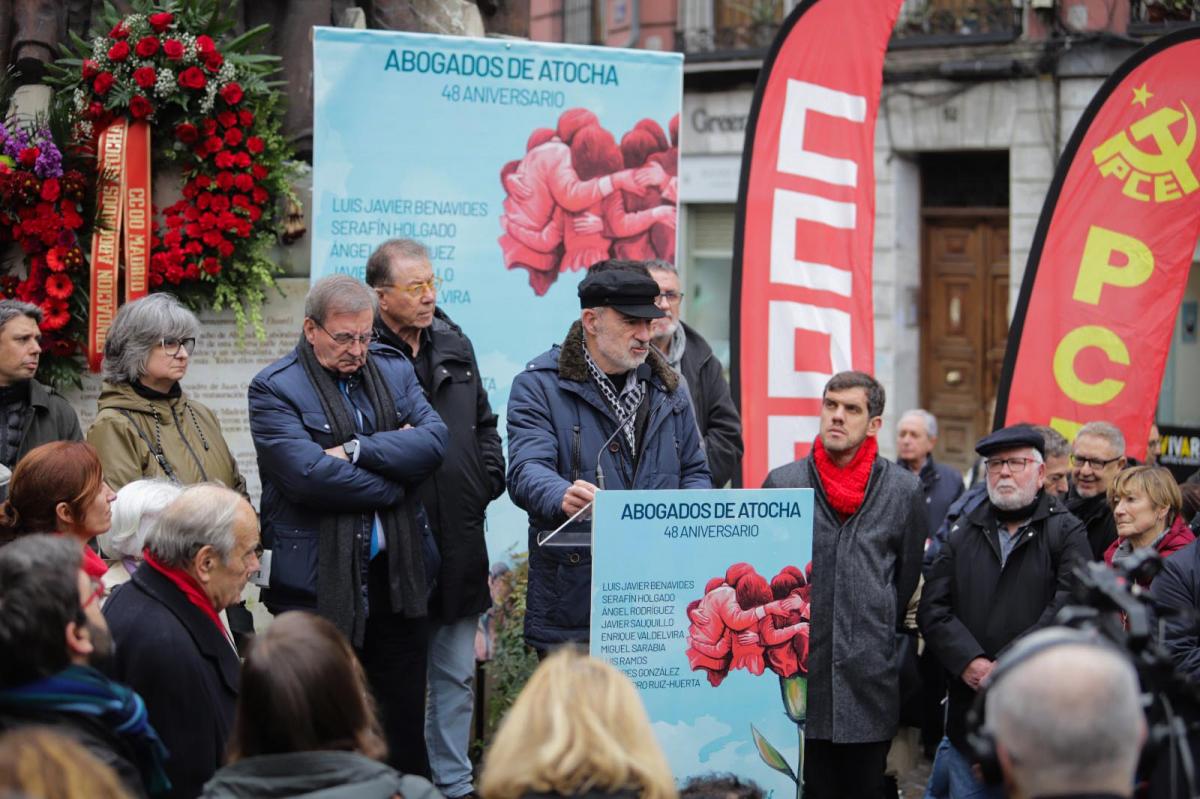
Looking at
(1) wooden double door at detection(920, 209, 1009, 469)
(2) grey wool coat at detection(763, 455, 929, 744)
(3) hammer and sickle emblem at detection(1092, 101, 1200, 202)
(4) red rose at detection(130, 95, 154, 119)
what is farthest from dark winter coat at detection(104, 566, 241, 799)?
(1) wooden double door at detection(920, 209, 1009, 469)

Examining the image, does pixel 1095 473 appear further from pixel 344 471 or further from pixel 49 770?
pixel 49 770

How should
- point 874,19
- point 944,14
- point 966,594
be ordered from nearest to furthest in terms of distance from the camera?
point 966,594 < point 874,19 < point 944,14

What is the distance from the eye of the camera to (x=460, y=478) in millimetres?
5965

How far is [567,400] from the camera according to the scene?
5.28 m

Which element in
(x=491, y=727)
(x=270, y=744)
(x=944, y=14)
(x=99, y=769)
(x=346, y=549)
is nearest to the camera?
(x=99, y=769)

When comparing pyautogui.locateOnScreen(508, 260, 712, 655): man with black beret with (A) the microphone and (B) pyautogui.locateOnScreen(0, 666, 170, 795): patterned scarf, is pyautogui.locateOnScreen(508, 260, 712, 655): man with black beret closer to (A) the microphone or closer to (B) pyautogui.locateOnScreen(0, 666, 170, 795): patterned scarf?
(A) the microphone

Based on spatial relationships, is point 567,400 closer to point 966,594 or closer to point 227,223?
point 966,594

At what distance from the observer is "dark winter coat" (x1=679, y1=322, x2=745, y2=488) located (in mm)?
6766

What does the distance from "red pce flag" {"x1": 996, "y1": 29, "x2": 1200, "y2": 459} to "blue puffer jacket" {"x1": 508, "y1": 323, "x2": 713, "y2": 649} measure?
314cm

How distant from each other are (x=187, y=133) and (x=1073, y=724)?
5507 millimetres

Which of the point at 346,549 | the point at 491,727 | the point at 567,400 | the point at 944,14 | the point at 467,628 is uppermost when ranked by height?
the point at 944,14

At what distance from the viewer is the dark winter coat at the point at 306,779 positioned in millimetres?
3010

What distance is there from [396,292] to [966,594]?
2.42m

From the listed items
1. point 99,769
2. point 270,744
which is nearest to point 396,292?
point 270,744
